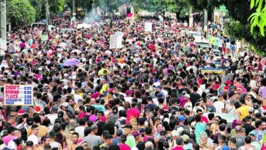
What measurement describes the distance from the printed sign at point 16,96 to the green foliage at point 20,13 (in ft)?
83.3

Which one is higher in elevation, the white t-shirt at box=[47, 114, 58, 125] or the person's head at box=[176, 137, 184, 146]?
the person's head at box=[176, 137, 184, 146]

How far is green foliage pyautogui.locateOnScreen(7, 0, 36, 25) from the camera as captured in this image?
40.6 metres

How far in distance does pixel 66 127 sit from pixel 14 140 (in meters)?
1.38

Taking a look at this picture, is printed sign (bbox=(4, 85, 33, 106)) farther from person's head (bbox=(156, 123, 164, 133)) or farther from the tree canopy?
the tree canopy

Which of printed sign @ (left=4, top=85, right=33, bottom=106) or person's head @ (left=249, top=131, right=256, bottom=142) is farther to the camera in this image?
printed sign @ (left=4, top=85, right=33, bottom=106)

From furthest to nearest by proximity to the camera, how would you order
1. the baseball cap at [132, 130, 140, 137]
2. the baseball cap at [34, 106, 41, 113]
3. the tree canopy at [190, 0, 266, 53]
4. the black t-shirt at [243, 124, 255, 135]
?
the tree canopy at [190, 0, 266, 53], the baseball cap at [34, 106, 41, 113], the black t-shirt at [243, 124, 255, 135], the baseball cap at [132, 130, 140, 137]

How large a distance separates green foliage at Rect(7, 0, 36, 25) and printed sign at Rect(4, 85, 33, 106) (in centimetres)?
2540

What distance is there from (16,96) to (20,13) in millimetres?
29557

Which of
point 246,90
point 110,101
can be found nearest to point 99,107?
point 110,101

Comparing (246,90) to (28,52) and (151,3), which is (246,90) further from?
(151,3)

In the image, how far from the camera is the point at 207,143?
10984 millimetres

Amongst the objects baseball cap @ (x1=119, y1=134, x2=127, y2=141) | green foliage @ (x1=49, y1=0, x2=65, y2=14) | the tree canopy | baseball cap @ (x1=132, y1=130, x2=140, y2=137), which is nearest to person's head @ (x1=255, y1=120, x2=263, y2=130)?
baseball cap @ (x1=132, y1=130, x2=140, y2=137)

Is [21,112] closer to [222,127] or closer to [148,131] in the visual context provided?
[148,131]

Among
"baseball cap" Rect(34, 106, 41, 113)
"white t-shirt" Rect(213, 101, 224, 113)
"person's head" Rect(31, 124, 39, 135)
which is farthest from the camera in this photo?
"white t-shirt" Rect(213, 101, 224, 113)
